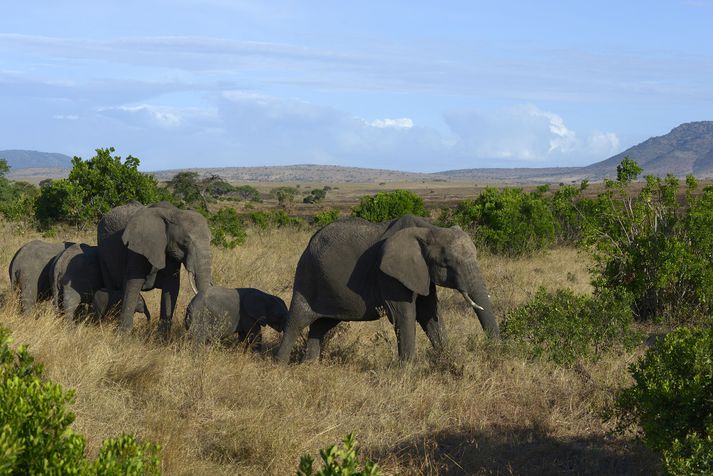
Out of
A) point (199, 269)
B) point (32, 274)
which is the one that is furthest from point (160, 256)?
point (32, 274)

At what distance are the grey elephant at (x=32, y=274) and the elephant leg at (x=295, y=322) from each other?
3495mm

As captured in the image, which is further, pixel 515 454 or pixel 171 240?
pixel 171 240

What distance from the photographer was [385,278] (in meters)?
8.81

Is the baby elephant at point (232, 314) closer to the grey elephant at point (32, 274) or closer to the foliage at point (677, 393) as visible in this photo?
the grey elephant at point (32, 274)

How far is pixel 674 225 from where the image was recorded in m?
12.1

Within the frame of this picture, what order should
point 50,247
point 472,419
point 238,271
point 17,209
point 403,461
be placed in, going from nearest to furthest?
point 403,461 < point 472,419 < point 50,247 < point 238,271 < point 17,209

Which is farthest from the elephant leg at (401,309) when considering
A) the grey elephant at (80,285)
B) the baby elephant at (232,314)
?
the grey elephant at (80,285)

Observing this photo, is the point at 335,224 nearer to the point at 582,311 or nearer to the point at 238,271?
the point at 582,311

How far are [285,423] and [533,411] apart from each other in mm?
2137

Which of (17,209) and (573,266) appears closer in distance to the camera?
(573,266)

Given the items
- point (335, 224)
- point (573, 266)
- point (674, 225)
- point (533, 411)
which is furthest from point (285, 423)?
point (573, 266)

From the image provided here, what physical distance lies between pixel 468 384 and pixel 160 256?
4.10m

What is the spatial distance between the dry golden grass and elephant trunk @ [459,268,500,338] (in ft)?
0.65

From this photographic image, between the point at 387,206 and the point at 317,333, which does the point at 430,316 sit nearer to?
the point at 317,333
